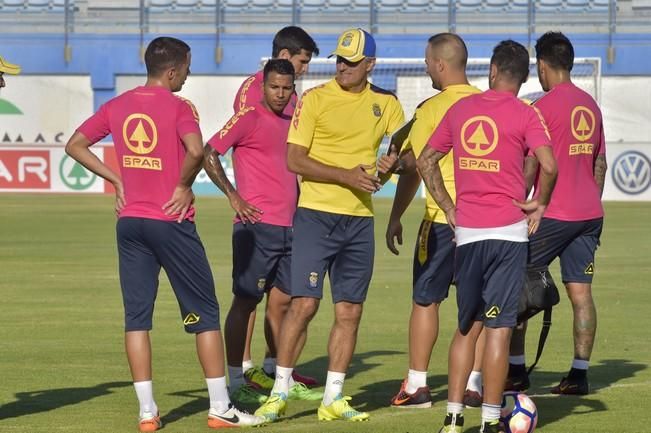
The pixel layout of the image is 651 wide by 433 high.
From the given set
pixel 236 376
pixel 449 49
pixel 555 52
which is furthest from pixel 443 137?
pixel 236 376

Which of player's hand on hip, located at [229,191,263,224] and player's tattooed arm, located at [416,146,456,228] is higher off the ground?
player's tattooed arm, located at [416,146,456,228]

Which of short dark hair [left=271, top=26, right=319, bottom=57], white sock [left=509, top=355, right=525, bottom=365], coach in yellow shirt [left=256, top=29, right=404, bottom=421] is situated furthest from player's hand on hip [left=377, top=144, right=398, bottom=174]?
white sock [left=509, top=355, right=525, bottom=365]

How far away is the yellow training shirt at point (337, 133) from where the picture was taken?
8203 millimetres

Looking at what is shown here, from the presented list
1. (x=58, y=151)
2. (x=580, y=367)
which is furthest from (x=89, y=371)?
(x=58, y=151)

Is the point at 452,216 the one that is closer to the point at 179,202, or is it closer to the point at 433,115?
the point at 433,115

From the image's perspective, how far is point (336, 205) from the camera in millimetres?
8273

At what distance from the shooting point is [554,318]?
531 inches

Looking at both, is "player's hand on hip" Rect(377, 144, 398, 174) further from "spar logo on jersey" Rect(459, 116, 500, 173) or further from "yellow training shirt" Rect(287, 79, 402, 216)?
"spar logo on jersey" Rect(459, 116, 500, 173)

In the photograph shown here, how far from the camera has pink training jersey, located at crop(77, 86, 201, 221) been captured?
7566 millimetres

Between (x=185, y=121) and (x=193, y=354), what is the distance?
3.75 m

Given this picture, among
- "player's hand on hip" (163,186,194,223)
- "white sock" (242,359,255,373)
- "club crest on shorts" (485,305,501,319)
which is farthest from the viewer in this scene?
"white sock" (242,359,255,373)

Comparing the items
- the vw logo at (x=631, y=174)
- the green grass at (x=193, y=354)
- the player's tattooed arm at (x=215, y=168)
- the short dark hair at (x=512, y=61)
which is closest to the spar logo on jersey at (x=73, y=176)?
the vw logo at (x=631, y=174)

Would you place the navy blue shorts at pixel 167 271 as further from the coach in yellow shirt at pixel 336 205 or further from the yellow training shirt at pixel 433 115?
the yellow training shirt at pixel 433 115

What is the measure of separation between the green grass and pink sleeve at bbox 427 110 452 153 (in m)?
1.64
